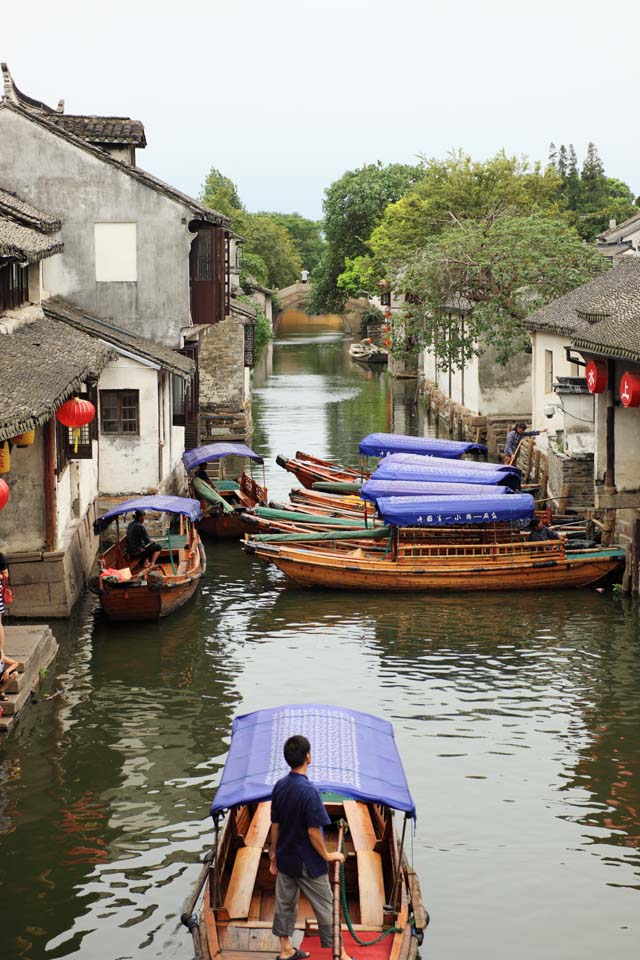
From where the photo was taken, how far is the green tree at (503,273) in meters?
38.9

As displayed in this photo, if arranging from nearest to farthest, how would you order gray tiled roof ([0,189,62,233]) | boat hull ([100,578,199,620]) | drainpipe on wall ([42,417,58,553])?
drainpipe on wall ([42,417,58,553]) < boat hull ([100,578,199,620]) < gray tiled roof ([0,189,62,233])

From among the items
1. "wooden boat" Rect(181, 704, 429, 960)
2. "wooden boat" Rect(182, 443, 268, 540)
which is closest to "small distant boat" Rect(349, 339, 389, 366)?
"wooden boat" Rect(182, 443, 268, 540)

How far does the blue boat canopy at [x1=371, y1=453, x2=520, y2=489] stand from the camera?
28.0m

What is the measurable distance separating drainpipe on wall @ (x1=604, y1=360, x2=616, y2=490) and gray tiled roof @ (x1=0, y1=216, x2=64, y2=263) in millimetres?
11122

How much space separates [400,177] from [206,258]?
202ft

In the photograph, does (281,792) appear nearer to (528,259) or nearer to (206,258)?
(206,258)

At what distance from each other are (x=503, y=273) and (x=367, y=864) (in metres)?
29.1

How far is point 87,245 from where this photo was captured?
29.4 m

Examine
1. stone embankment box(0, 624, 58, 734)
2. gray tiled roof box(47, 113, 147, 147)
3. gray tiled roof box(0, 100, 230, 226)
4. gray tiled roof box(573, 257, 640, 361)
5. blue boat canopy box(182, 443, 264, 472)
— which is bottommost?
stone embankment box(0, 624, 58, 734)

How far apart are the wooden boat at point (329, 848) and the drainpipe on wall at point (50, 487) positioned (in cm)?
984

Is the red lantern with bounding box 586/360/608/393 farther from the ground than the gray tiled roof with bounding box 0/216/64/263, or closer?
closer

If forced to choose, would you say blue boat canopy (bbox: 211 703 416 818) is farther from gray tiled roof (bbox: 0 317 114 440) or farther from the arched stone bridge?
the arched stone bridge

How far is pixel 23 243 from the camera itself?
2283 cm

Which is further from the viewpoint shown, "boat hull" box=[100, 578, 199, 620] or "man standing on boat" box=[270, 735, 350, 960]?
"boat hull" box=[100, 578, 199, 620]
